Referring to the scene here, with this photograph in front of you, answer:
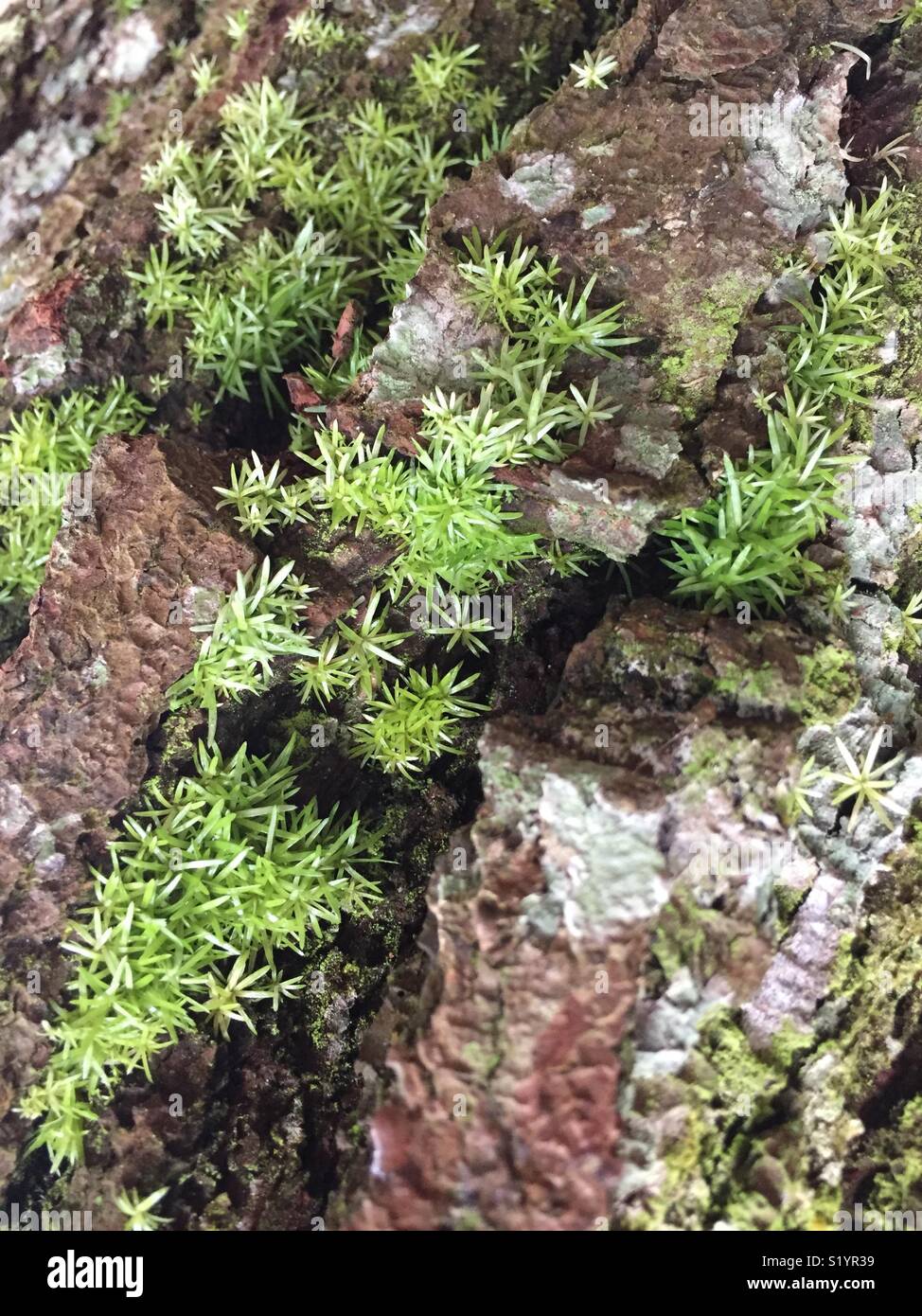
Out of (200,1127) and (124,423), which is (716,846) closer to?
(200,1127)

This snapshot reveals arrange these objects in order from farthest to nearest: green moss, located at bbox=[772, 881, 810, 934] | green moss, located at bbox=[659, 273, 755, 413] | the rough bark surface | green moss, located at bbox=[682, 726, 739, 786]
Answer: green moss, located at bbox=[659, 273, 755, 413], green moss, located at bbox=[772, 881, 810, 934], green moss, located at bbox=[682, 726, 739, 786], the rough bark surface

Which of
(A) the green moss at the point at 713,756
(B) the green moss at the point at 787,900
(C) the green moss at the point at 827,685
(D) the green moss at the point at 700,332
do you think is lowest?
(B) the green moss at the point at 787,900

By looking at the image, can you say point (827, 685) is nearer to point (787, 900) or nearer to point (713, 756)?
point (713, 756)

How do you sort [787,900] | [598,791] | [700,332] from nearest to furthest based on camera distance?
[598,791] < [787,900] < [700,332]

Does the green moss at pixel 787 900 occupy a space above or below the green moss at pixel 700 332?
below

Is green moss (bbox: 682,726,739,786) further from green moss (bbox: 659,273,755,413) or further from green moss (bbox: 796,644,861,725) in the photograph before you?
green moss (bbox: 659,273,755,413)

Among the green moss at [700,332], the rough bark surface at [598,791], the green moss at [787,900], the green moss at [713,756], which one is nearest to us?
the rough bark surface at [598,791]

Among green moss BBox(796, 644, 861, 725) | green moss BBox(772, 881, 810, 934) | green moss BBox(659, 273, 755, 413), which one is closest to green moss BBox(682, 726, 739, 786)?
green moss BBox(796, 644, 861, 725)

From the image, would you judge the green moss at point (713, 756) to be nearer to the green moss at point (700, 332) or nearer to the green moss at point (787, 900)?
the green moss at point (787, 900)

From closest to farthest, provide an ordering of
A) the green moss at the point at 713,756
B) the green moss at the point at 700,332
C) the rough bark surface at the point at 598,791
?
1. the rough bark surface at the point at 598,791
2. the green moss at the point at 713,756
3. the green moss at the point at 700,332

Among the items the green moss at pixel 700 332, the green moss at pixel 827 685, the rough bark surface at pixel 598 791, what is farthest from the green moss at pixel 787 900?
the green moss at pixel 700 332

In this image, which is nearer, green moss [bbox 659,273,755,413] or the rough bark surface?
the rough bark surface

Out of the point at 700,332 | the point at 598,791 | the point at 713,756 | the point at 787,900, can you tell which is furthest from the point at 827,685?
the point at 700,332

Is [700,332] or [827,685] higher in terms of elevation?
[700,332]
